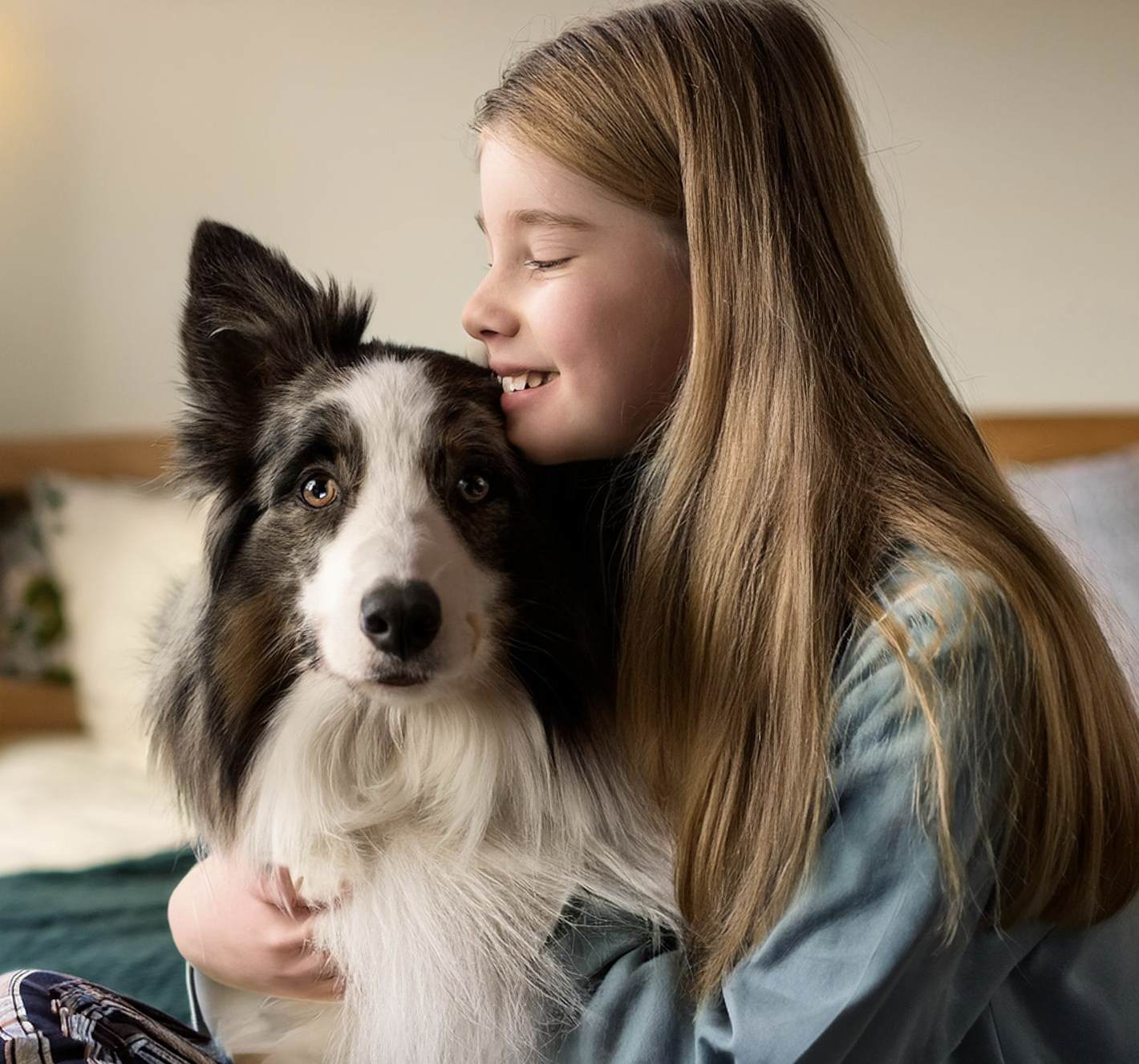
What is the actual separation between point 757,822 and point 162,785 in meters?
0.83

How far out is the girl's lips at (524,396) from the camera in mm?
1298

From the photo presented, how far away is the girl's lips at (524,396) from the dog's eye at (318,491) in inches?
8.6

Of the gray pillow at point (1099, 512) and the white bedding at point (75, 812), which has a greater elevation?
the gray pillow at point (1099, 512)

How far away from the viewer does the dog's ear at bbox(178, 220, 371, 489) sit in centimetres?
135

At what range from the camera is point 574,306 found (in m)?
1.25

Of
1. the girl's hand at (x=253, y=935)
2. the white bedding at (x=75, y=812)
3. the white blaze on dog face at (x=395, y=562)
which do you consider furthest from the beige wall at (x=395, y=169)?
the girl's hand at (x=253, y=935)

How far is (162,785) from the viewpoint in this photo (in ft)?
5.03

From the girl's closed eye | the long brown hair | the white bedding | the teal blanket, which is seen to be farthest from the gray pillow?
the white bedding

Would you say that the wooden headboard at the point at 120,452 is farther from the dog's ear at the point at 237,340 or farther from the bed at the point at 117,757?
the dog's ear at the point at 237,340

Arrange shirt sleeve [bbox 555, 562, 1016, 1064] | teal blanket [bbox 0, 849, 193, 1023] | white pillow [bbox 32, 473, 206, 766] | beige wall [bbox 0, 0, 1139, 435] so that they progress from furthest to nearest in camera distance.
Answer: white pillow [bbox 32, 473, 206, 766] → beige wall [bbox 0, 0, 1139, 435] → teal blanket [bbox 0, 849, 193, 1023] → shirt sleeve [bbox 555, 562, 1016, 1064]

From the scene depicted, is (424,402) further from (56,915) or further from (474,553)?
(56,915)

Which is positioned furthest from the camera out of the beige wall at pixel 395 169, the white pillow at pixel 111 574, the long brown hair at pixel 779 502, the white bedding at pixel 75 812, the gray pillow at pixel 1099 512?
the white pillow at pixel 111 574

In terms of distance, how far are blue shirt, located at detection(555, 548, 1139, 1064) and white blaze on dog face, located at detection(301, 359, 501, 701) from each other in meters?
0.37

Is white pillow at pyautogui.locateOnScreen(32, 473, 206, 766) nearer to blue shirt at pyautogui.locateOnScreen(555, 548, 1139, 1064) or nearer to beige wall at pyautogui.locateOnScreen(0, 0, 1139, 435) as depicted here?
beige wall at pyautogui.locateOnScreen(0, 0, 1139, 435)
